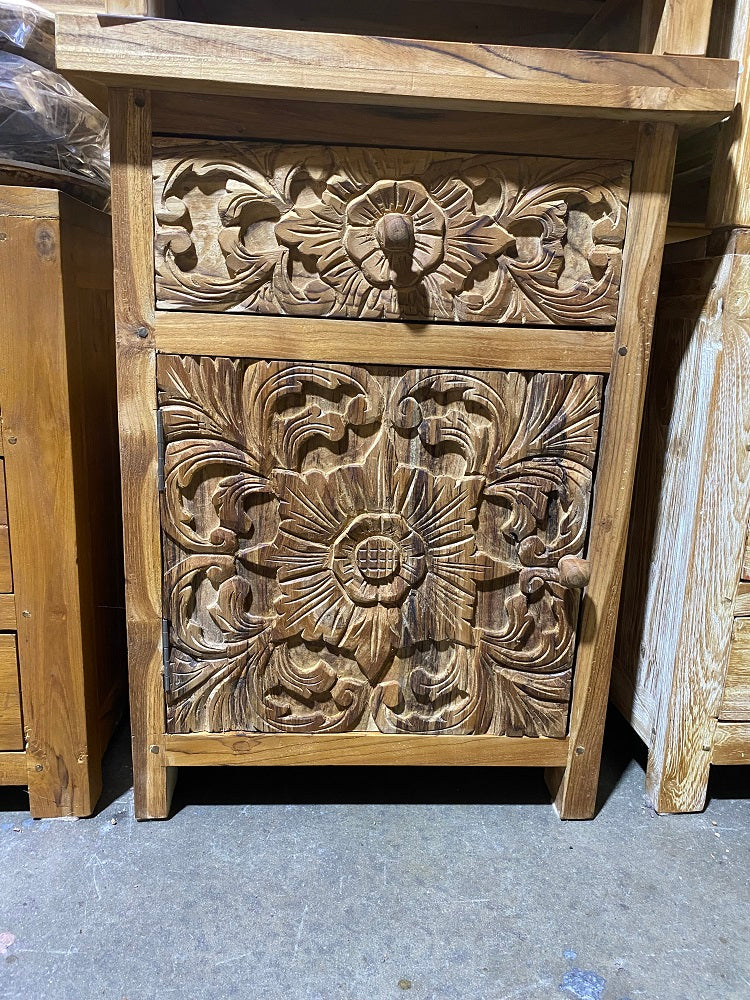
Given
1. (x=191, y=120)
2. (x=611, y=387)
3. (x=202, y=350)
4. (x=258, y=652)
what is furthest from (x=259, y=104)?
(x=258, y=652)

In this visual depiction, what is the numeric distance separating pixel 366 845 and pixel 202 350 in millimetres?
740

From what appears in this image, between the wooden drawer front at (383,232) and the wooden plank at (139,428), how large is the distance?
0.03 meters

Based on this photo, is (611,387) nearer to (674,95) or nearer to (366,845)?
(674,95)

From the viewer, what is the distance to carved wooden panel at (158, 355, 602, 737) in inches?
37.5

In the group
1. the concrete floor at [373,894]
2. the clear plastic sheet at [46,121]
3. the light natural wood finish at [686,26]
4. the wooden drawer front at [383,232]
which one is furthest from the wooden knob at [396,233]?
the concrete floor at [373,894]

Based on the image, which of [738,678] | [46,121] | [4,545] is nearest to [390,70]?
[46,121]

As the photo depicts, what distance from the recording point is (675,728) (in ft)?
3.64

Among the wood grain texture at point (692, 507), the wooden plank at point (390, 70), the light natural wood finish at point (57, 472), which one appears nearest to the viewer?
the wooden plank at point (390, 70)

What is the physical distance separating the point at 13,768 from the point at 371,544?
62 centimetres

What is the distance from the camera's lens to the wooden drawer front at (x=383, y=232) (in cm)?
89

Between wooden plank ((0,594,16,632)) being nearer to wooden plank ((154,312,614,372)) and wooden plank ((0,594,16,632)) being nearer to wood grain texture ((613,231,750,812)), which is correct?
wooden plank ((154,312,614,372))

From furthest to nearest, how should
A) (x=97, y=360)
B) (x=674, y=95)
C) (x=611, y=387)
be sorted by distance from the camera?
(x=97, y=360) → (x=611, y=387) → (x=674, y=95)

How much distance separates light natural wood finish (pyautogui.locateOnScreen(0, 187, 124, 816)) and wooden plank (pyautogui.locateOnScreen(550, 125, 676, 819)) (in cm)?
73

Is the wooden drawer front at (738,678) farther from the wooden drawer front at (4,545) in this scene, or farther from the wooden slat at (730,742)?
Result: the wooden drawer front at (4,545)
